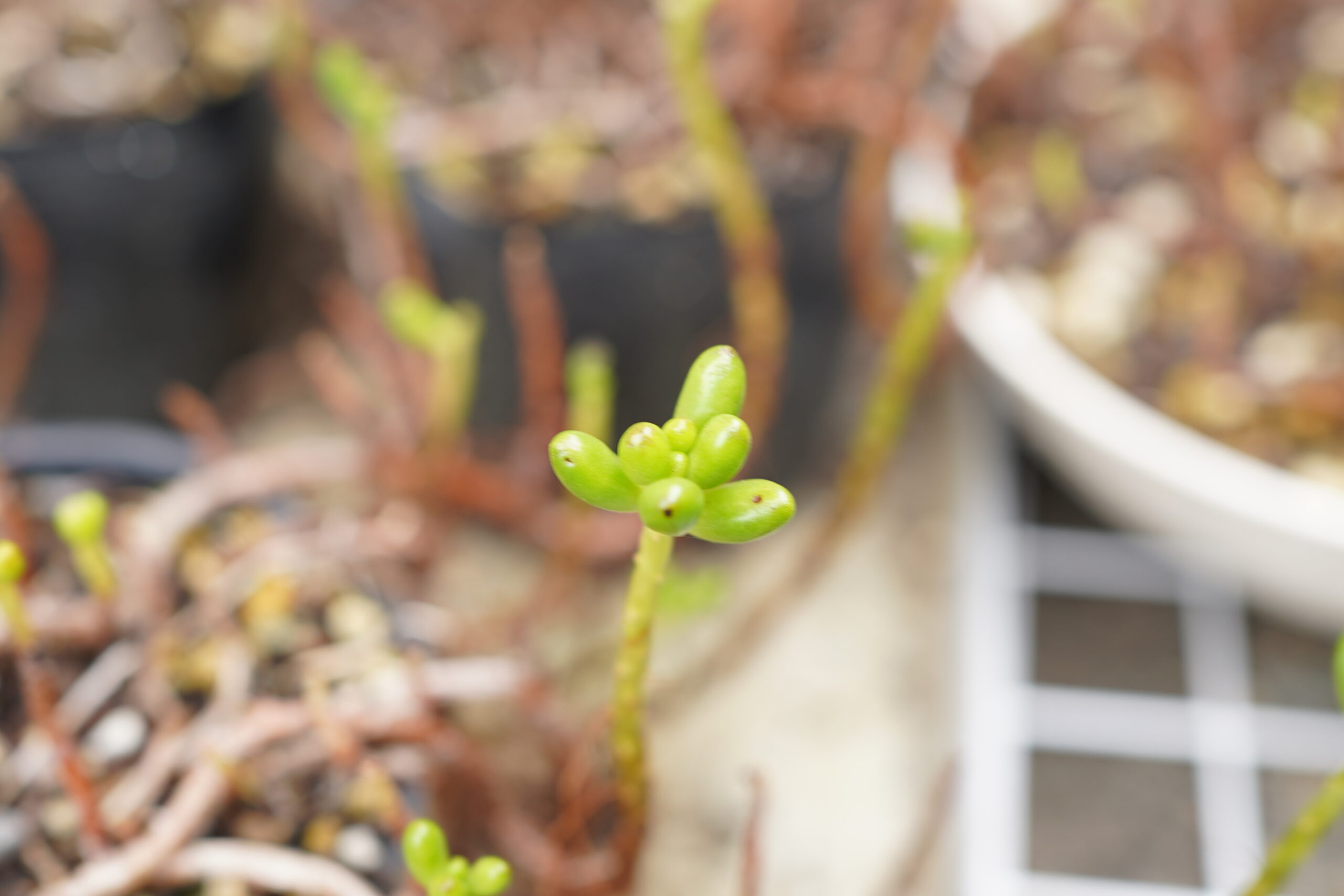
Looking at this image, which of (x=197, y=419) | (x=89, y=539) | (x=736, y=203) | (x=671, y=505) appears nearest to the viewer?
(x=671, y=505)

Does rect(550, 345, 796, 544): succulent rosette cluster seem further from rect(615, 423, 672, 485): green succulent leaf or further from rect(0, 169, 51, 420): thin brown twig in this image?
rect(0, 169, 51, 420): thin brown twig

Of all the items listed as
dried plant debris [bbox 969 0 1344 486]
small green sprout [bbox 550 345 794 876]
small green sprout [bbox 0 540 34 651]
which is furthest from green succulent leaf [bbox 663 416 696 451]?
dried plant debris [bbox 969 0 1344 486]

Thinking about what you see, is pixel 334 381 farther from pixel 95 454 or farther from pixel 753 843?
pixel 753 843

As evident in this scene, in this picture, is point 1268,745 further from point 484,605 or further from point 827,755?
point 484,605

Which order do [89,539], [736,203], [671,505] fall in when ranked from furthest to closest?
[736,203], [89,539], [671,505]

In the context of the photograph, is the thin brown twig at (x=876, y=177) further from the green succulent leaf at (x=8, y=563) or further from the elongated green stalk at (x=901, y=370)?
the green succulent leaf at (x=8, y=563)

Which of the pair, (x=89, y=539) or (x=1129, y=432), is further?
(x=1129, y=432)

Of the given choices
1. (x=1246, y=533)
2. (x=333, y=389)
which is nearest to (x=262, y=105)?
(x=333, y=389)

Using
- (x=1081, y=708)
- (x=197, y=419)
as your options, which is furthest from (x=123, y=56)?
(x=1081, y=708)
